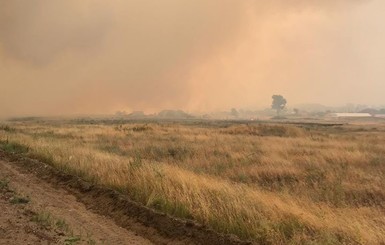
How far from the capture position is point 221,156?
2358 cm

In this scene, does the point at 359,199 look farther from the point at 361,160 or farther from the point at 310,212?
the point at 361,160

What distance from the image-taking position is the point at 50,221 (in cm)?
847

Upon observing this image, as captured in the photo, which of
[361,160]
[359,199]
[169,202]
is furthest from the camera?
[361,160]

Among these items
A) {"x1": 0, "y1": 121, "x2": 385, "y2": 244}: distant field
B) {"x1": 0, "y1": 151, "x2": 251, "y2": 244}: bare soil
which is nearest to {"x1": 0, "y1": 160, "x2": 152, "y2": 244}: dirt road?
{"x1": 0, "y1": 151, "x2": 251, "y2": 244}: bare soil

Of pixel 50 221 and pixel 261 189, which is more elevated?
pixel 50 221

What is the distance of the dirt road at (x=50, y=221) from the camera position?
734cm

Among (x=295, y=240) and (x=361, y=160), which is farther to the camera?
(x=361, y=160)

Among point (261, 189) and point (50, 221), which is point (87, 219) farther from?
point (261, 189)

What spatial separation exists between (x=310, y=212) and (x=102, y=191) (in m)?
6.51

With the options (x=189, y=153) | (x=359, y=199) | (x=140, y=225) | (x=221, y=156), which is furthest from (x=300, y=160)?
(x=140, y=225)

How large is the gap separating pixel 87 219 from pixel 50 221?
1.29 m

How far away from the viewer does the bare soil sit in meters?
7.66

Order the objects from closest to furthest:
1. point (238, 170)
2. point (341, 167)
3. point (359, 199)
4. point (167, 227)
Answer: point (167, 227)
point (359, 199)
point (238, 170)
point (341, 167)

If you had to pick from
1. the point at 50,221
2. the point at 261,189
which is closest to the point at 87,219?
the point at 50,221
